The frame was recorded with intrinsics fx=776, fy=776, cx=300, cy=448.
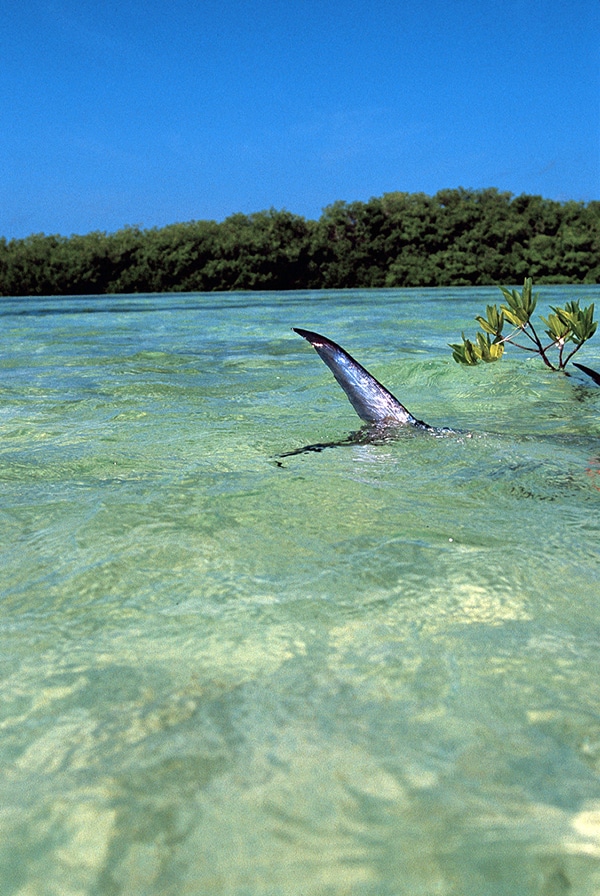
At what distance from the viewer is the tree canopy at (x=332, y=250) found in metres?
42.9

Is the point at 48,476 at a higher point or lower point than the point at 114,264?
lower

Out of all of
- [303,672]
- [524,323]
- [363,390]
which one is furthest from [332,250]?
[303,672]

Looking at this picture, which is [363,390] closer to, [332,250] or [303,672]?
[303,672]

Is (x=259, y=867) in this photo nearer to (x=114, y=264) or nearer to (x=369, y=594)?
(x=369, y=594)

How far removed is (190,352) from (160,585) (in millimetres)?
7252

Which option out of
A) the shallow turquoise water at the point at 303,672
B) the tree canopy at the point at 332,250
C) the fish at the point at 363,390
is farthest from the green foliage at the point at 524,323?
the tree canopy at the point at 332,250

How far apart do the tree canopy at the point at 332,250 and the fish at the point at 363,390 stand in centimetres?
4116

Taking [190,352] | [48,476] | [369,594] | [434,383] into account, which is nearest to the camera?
[369,594]

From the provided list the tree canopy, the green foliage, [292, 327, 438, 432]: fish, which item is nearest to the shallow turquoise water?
[292, 327, 438, 432]: fish

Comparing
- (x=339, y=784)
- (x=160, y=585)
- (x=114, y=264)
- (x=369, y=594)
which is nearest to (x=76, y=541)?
(x=160, y=585)

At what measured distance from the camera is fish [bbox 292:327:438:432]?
10.00 feet

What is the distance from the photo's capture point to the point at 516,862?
843mm

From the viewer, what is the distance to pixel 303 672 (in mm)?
1279

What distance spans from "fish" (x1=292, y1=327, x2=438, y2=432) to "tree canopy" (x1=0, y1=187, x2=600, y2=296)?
41158 millimetres
